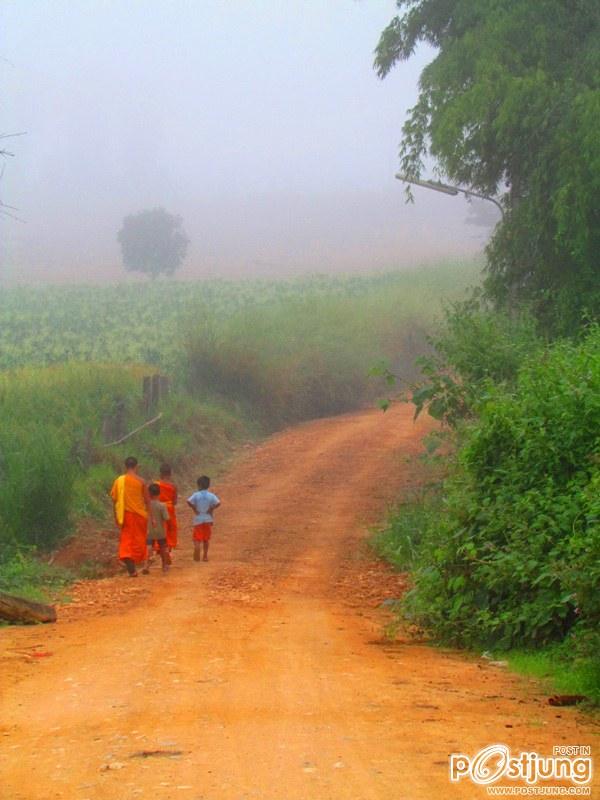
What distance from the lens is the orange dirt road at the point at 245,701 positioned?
16.0 ft

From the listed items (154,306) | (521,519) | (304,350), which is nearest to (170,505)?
(521,519)

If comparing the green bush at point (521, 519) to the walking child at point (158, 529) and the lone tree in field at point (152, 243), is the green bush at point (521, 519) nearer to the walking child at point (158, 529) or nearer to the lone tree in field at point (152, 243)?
the walking child at point (158, 529)

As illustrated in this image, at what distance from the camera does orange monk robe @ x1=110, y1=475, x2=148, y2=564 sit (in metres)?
13.5

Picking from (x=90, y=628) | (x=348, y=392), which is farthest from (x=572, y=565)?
(x=348, y=392)

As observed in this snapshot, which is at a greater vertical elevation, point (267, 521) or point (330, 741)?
point (330, 741)

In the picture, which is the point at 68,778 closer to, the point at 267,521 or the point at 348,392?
the point at 267,521

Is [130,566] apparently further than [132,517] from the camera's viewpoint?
No

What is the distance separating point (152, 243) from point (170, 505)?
66.8 meters

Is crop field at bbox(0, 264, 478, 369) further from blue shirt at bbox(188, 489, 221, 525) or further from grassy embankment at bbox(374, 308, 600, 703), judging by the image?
grassy embankment at bbox(374, 308, 600, 703)

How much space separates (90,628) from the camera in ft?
32.2

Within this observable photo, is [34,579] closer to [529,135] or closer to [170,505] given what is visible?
[170,505]

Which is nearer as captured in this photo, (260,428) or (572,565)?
Result: (572,565)

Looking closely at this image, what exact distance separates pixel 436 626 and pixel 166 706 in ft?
11.0

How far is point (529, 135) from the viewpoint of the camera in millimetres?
16562
